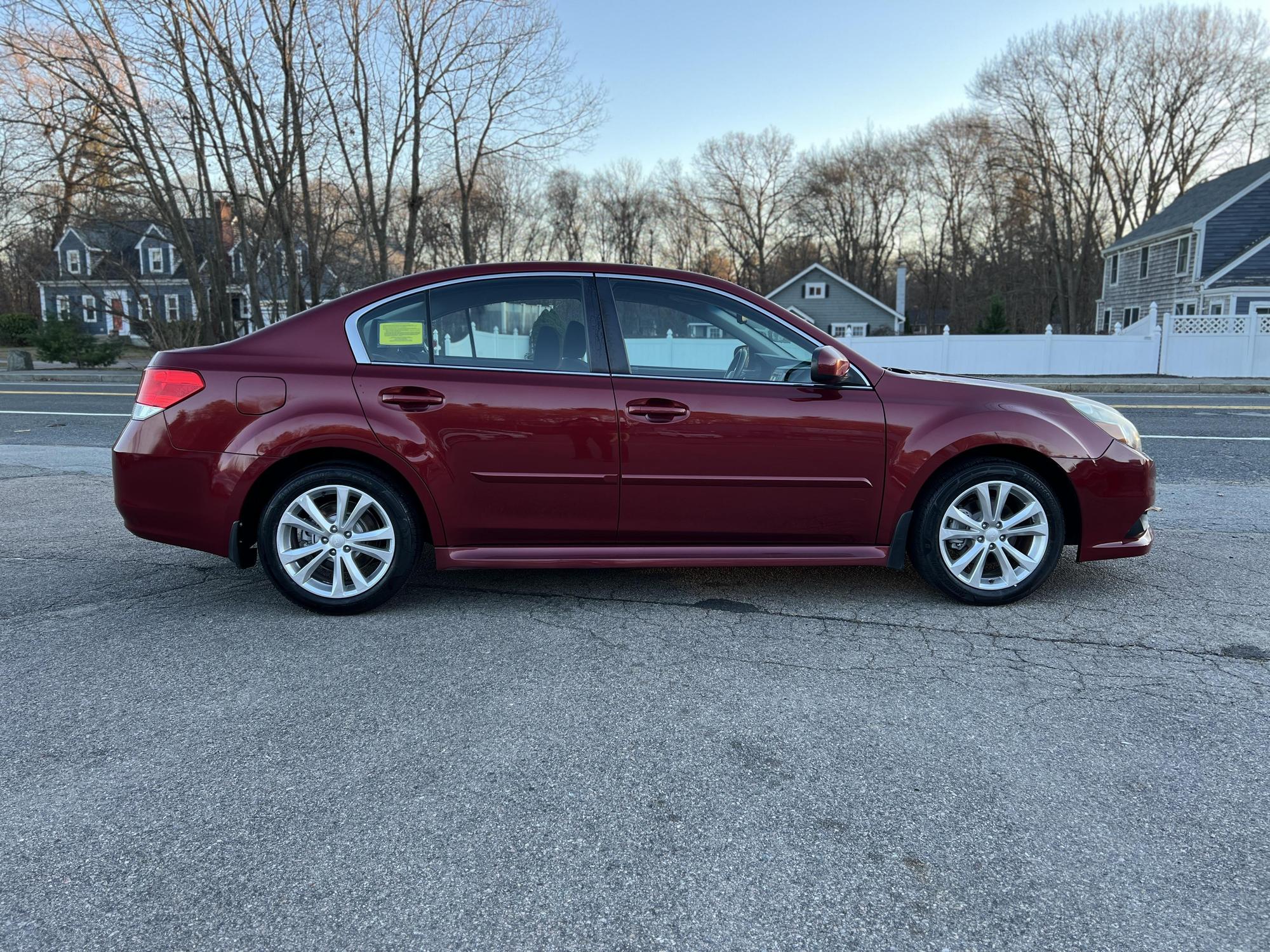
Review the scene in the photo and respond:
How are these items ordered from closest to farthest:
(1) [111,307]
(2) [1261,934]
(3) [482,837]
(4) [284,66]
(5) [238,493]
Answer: (2) [1261,934] → (3) [482,837] → (5) [238,493] → (4) [284,66] → (1) [111,307]

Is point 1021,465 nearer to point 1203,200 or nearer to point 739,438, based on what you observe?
point 739,438

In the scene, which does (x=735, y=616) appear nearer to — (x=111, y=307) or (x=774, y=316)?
(x=774, y=316)

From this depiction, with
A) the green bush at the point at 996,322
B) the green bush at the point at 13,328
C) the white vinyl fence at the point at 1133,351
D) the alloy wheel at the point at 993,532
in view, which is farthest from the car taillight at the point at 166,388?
the green bush at the point at 13,328

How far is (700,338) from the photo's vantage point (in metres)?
4.21

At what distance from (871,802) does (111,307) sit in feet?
94.1

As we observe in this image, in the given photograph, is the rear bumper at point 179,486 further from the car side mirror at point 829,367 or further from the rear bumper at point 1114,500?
the rear bumper at point 1114,500

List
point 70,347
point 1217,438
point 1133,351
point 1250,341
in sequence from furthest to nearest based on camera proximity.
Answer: point 70,347 < point 1133,351 < point 1250,341 < point 1217,438

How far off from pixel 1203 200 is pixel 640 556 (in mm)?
35672

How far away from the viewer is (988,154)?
159 feet

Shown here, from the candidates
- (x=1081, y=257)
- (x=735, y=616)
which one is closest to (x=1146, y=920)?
(x=735, y=616)

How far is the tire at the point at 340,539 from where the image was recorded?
396cm

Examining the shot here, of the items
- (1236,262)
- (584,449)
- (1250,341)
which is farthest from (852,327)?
(584,449)

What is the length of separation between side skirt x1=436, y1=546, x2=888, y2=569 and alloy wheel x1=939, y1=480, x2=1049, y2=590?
0.37m

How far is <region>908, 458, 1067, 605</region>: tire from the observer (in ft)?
13.5
